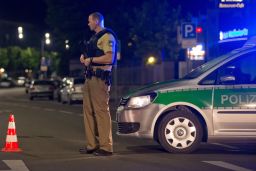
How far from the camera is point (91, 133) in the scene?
982cm

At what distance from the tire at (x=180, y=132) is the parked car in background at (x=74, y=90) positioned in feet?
59.9

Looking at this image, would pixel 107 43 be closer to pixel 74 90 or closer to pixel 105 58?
pixel 105 58

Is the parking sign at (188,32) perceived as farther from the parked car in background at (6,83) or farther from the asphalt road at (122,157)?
the parked car in background at (6,83)

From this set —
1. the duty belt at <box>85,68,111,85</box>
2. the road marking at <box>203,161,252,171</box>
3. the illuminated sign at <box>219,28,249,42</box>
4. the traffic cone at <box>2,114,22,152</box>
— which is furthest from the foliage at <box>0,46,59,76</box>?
the road marking at <box>203,161,252,171</box>

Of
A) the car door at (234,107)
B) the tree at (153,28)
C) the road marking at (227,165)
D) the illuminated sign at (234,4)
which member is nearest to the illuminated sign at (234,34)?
the illuminated sign at (234,4)

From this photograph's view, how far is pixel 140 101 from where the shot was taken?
10055mm

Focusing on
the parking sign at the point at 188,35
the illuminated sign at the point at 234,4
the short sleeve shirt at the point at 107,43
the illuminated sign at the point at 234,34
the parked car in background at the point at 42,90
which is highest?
the illuminated sign at the point at 234,4

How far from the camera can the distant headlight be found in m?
9.99

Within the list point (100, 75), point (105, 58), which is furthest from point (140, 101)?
point (105, 58)

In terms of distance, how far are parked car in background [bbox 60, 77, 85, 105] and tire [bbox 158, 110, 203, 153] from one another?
59.9ft

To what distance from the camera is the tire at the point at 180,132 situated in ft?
32.4

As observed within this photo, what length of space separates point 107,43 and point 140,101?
1128mm

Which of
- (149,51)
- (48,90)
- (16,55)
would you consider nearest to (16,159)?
(48,90)

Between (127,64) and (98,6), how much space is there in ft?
16.6
